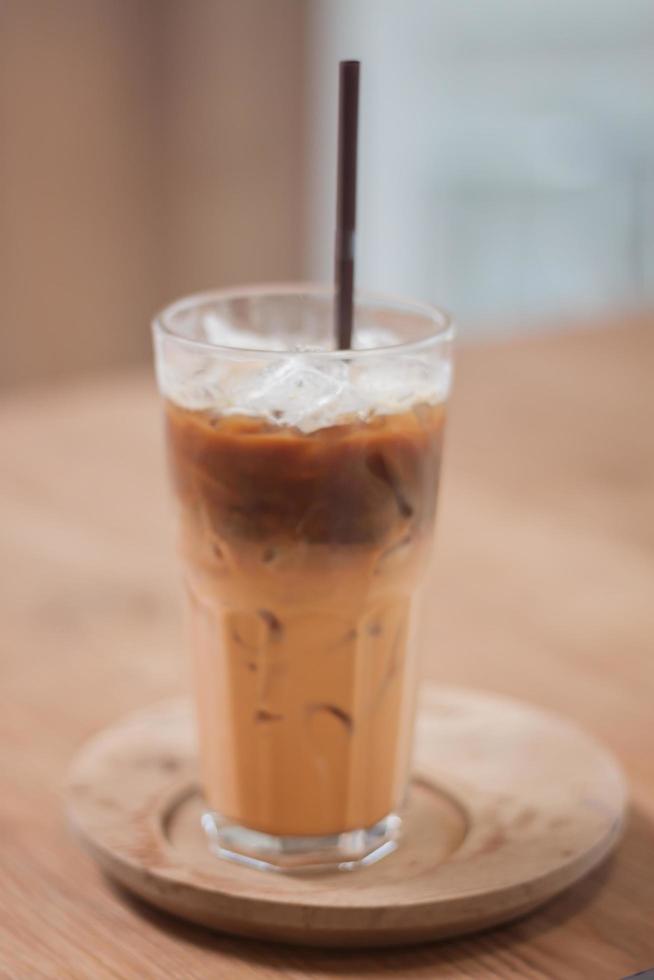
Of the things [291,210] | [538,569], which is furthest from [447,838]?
[291,210]

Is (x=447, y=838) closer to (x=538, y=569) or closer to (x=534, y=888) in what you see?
(x=534, y=888)

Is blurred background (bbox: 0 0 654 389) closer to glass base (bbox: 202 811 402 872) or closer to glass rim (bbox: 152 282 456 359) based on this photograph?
glass rim (bbox: 152 282 456 359)

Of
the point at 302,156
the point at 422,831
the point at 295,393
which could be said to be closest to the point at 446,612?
the point at 422,831

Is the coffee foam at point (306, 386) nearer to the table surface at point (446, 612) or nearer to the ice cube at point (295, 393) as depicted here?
the ice cube at point (295, 393)

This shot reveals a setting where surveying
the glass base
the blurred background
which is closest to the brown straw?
the glass base

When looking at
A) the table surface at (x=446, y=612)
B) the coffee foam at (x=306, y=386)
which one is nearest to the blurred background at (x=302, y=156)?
the table surface at (x=446, y=612)

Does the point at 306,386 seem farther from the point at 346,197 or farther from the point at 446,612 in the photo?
the point at 446,612
